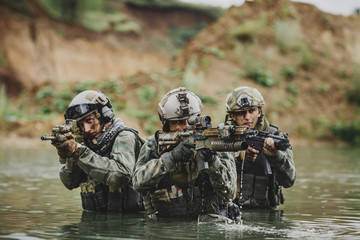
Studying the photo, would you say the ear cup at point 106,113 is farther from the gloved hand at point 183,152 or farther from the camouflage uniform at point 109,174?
the gloved hand at point 183,152

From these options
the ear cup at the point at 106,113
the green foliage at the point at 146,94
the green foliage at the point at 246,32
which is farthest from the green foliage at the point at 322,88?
the ear cup at the point at 106,113

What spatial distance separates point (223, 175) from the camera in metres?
6.77

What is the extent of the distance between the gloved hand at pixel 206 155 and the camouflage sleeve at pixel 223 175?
68mm

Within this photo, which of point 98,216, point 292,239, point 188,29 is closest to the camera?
point 292,239

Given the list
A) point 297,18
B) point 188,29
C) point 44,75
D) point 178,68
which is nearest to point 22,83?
point 44,75

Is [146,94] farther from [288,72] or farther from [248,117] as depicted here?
[248,117]

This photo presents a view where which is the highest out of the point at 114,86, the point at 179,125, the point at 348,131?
the point at 114,86

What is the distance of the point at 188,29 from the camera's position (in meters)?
74.1

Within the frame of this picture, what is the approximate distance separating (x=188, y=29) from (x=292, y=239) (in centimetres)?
6853

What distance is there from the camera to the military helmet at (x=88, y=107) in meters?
7.82

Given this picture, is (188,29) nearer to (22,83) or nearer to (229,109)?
(22,83)

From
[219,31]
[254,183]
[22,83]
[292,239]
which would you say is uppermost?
[219,31]

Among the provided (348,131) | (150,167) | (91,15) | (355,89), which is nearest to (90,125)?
(150,167)

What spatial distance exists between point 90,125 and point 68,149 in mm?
772
